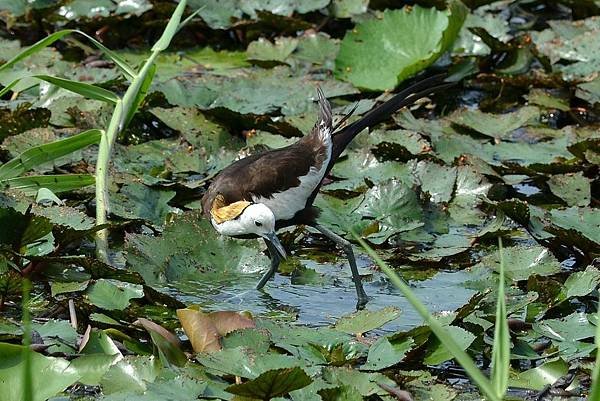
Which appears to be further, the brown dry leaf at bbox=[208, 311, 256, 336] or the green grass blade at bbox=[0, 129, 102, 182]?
the green grass blade at bbox=[0, 129, 102, 182]

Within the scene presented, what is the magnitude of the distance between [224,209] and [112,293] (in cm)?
83

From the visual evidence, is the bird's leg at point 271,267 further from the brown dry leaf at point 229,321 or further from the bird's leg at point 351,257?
the brown dry leaf at point 229,321

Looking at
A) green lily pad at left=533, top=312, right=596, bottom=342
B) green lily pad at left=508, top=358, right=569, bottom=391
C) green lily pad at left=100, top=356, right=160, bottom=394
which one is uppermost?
green lily pad at left=100, top=356, right=160, bottom=394

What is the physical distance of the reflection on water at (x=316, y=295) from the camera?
406cm

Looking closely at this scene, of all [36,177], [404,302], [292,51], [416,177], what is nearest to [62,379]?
[36,177]

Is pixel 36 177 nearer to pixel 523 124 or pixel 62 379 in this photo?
pixel 62 379

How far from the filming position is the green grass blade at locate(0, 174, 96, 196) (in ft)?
13.3

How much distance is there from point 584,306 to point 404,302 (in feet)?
2.03

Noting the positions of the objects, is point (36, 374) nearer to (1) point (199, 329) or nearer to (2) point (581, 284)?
(1) point (199, 329)

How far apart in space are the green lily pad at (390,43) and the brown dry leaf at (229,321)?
286 cm

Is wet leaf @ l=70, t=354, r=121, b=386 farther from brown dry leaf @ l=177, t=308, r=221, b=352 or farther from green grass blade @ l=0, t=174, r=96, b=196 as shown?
green grass blade @ l=0, t=174, r=96, b=196

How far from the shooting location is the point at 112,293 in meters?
3.54

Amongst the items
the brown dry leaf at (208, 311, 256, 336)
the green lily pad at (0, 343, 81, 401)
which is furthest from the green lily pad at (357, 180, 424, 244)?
the green lily pad at (0, 343, 81, 401)

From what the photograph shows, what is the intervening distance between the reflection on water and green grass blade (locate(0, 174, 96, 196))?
483mm
